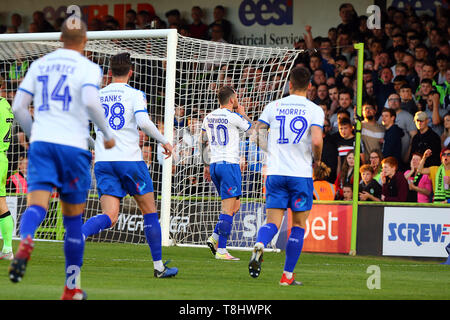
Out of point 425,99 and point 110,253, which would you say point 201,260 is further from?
point 425,99

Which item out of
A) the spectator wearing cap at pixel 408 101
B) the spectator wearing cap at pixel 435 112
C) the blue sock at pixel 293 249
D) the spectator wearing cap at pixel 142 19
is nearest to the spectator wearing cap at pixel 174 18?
the spectator wearing cap at pixel 142 19

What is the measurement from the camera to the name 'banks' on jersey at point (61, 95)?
6195mm

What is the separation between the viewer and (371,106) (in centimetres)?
1452

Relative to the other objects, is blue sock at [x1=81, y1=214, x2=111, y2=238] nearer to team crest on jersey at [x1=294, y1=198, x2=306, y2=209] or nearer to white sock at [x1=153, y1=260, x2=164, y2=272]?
A: white sock at [x1=153, y1=260, x2=164, y2=272]

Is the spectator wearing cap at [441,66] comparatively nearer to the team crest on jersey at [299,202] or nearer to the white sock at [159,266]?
the team crest on jersey at [299,202]

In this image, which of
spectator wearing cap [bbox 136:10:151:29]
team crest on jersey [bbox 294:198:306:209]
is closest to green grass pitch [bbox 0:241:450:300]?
team crest on jersey [bbox 294:198:306:209]

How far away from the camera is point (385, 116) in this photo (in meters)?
14.2

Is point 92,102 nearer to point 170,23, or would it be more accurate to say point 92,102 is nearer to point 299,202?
point 299,202

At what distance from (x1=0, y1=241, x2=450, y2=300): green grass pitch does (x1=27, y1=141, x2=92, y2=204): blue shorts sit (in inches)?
33.7

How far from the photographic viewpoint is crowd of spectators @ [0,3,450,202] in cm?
1381

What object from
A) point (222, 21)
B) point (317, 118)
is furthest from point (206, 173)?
point (317, 118)

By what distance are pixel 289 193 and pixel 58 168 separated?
2797 millimetres

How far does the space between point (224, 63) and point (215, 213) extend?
102 inches
